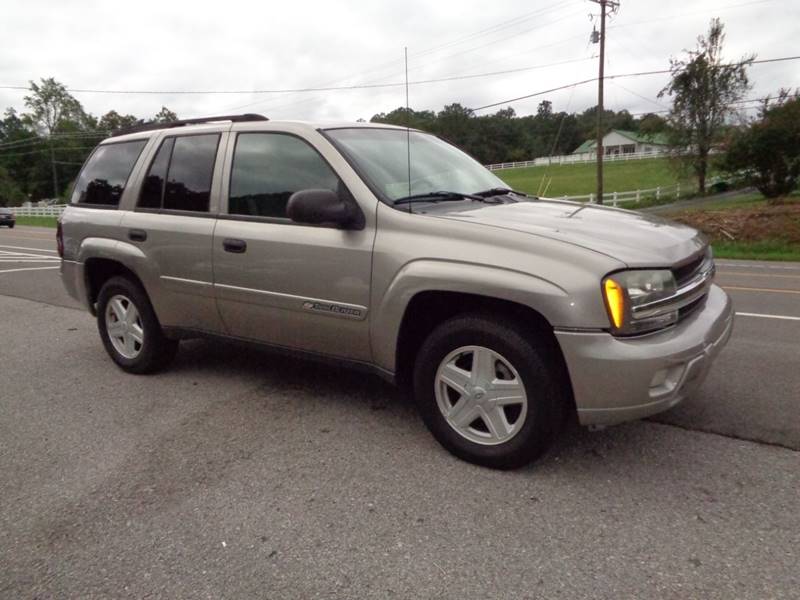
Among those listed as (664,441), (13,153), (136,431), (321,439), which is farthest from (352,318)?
(13,153)

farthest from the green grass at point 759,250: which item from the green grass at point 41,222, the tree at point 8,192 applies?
the tree at point 8,192

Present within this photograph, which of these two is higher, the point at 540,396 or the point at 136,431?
the point at 540,396

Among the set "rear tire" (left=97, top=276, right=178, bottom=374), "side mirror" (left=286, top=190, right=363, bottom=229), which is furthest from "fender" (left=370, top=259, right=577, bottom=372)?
"rear tire" (left=97, top=276, right=178, bottom=374)

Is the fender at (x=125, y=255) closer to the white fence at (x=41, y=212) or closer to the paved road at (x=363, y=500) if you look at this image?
the paved road at (x=363, y=500)

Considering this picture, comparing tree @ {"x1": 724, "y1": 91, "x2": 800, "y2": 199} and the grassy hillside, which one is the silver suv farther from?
the grassy hillside

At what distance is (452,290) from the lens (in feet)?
10.2

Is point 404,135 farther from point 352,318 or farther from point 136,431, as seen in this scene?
point 136,431

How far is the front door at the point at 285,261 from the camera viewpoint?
349 centimetres

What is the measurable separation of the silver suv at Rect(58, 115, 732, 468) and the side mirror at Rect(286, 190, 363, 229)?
1 centimetres

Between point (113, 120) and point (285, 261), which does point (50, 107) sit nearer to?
point (113, 120)

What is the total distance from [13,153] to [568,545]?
3793 inches

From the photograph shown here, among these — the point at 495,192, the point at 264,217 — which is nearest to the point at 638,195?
the point at 495,192

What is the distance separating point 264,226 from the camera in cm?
383

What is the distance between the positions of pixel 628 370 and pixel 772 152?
2415 cm
